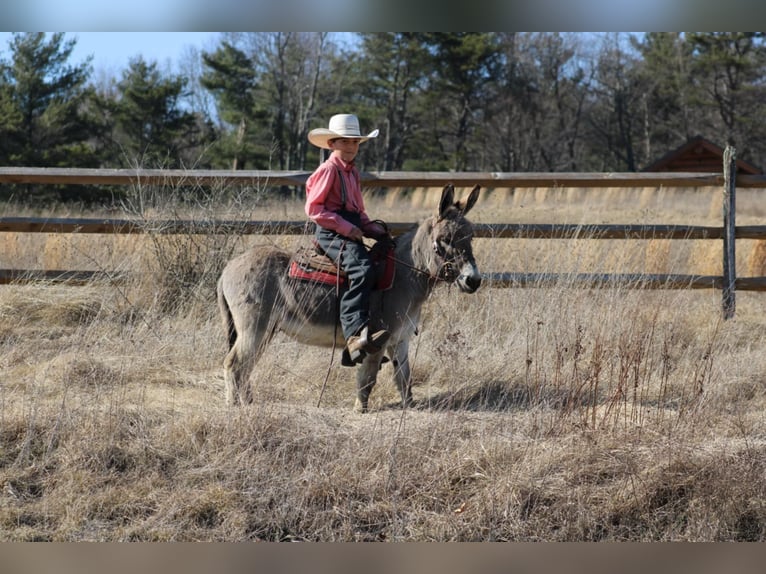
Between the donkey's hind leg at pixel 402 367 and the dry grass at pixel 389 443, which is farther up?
the donkey's hind leg at pixel 402 367

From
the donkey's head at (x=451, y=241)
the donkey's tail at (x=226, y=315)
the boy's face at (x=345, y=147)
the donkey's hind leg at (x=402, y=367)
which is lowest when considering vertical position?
the donkey's hind leg at (x=402, y=367)

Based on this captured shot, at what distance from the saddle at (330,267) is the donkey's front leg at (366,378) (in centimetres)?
54

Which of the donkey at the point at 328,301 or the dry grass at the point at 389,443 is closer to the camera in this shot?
the dry grass at the point at 389,443

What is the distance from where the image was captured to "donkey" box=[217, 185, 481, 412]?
610 centimetres

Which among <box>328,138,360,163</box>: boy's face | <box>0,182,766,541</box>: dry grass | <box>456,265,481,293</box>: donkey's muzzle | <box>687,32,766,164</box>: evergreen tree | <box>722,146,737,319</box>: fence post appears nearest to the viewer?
<box>0,182,766,541</box>: dry grass

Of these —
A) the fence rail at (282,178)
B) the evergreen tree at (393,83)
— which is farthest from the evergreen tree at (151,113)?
the fence rail at (282,178)

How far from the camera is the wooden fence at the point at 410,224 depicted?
8898mm

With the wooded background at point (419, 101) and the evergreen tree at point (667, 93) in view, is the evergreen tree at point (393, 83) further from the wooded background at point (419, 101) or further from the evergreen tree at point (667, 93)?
the evergreen tree at point (667, 93)

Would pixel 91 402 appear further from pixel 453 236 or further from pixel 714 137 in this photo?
pixel 714 137

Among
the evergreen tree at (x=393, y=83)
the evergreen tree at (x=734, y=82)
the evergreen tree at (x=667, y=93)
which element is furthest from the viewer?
the evergreen tree at (x=667, y=93)

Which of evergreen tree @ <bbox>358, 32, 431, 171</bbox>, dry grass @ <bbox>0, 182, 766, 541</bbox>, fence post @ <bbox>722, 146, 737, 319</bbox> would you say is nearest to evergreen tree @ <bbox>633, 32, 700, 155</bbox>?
evergreen tree @ <bbox>358, 32, 431, 171</bbox>

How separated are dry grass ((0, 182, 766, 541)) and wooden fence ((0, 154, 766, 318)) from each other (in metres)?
1.05

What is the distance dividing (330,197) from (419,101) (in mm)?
33428

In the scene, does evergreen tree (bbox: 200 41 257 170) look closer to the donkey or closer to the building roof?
the building roof
